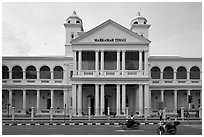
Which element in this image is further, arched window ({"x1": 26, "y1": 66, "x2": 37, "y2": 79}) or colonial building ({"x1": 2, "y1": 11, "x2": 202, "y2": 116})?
arched window ({"x1": 26, "y1": 66, "x2": 37, "y2": 79})

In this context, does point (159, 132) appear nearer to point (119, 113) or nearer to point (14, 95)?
point (119, 113)

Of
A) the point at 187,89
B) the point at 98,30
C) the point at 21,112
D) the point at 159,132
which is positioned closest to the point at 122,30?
the point at 98,30

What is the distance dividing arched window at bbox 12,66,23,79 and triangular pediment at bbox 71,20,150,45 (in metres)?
10.6

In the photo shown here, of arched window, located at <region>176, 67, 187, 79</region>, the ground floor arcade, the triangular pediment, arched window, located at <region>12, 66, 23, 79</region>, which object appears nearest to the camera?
the ground floor arcade

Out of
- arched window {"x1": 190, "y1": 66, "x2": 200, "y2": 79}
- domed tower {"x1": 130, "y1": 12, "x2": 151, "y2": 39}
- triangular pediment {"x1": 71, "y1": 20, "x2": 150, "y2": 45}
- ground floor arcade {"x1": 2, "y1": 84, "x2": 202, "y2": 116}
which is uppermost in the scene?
domed tower {"x1": 130, "y1": 12, "x2": 151, "y2": 39}

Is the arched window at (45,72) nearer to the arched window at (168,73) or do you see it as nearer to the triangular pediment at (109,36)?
the triangular pediment at (109,36)

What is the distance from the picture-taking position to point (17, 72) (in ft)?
136

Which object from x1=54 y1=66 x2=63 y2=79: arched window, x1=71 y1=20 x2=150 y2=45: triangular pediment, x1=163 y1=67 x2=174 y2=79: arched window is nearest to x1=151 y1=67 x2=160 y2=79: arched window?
x1=163 y1=67 x2=174 y2=79: arched window

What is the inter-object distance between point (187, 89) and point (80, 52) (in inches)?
644

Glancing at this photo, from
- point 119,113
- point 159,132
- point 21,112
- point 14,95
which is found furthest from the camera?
point 14,95

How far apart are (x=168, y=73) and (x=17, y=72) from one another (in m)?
22.2

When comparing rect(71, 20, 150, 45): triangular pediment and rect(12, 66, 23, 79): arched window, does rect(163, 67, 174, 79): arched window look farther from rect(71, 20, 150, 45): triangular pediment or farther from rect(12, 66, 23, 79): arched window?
rect(12, 66, 23, 79): arched window

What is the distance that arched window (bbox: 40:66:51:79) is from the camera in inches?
1635

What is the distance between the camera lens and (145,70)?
36.6 m
